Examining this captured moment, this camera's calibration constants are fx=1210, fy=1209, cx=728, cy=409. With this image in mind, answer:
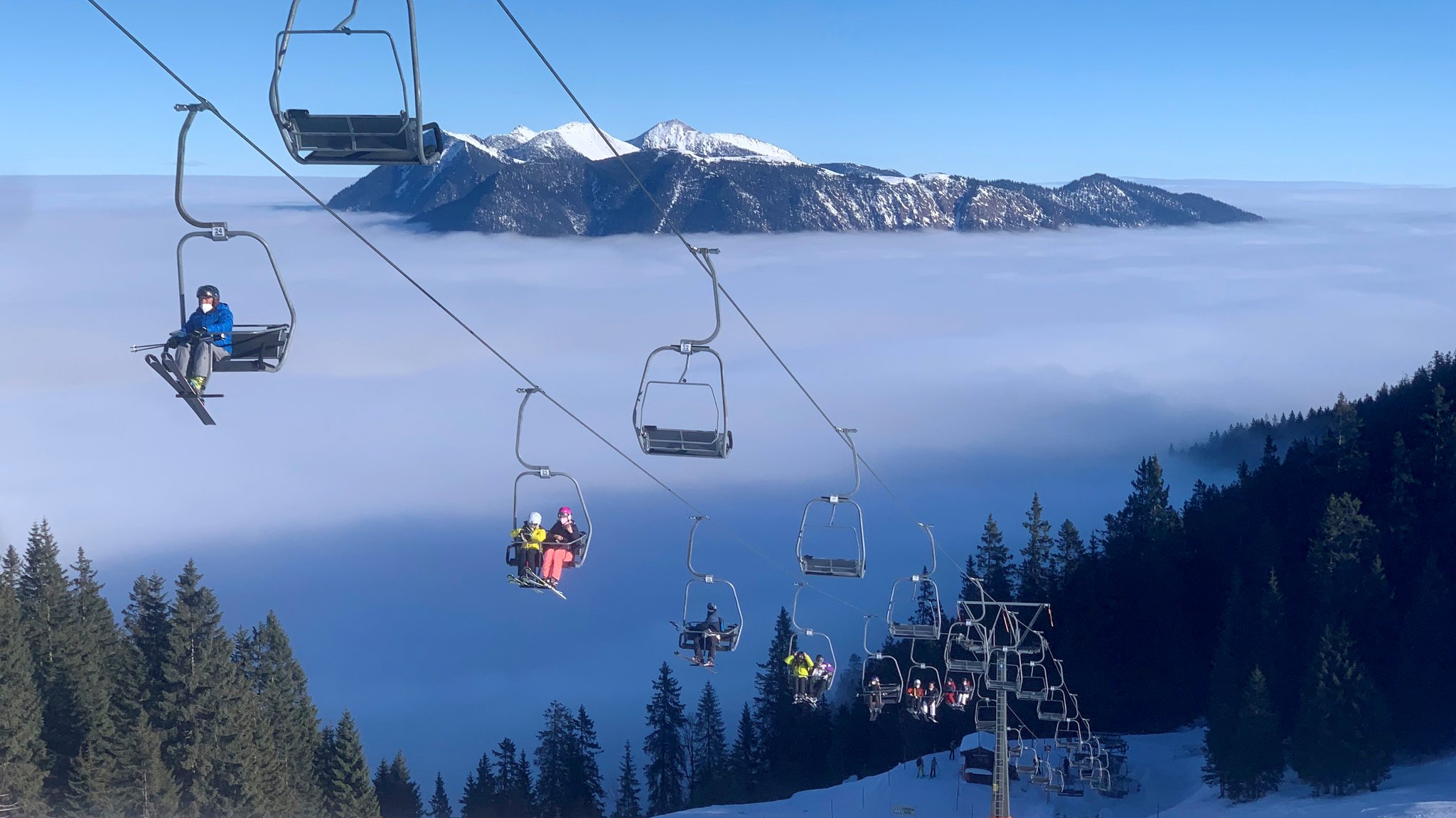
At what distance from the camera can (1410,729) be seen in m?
51.2

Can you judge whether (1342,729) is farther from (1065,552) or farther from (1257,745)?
(1065,552)

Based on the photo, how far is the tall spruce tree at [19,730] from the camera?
39688 millimetres

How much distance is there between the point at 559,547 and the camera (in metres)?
20.1

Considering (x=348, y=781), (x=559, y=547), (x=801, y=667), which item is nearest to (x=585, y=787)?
(x=348, y=781)

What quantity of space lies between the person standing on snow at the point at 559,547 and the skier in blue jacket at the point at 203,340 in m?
6.01

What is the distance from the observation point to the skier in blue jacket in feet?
53.0

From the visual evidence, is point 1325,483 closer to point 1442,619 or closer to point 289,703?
point 1442,619

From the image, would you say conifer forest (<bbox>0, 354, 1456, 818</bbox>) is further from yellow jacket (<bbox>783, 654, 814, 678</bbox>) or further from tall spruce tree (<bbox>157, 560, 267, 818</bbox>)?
yellow jacket (<bbox>783, 654, 814, 678</bbox>)

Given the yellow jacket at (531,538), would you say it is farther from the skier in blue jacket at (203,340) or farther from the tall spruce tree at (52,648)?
the tall spruce tree at (52,648)

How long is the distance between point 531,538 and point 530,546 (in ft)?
0.71

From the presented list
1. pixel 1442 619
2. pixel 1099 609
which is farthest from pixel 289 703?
pixel 1442 619

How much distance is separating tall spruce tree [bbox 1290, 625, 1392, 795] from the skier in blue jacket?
150 ft

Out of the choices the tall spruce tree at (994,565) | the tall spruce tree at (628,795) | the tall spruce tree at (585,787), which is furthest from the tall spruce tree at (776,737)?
the tall spruce tree at (994,565)

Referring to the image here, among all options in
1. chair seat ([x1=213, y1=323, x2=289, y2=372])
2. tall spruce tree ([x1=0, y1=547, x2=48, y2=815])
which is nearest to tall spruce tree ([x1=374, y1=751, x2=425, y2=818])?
tall spruce tree ([x1=0, y1=547, x2=48, y2=815])
